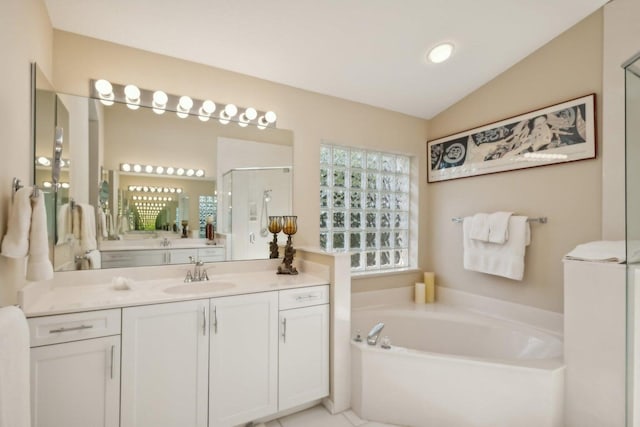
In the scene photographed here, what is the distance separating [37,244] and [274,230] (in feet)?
4.43

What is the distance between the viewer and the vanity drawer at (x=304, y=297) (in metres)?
1.85

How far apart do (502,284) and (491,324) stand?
1.15 ft

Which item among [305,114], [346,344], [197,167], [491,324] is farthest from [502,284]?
[197,167]

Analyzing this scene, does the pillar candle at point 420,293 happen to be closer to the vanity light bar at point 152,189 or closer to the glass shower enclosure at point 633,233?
the glass shower enclosure at point 633,233

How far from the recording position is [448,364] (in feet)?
5.92

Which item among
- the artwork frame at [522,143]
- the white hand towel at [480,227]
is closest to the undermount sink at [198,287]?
the white hand towel at [480,227]

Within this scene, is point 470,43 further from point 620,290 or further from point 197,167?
point 197,167

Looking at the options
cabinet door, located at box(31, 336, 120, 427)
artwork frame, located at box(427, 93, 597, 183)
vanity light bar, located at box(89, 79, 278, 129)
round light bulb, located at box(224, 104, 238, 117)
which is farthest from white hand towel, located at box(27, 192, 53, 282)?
artwork frame, located at box(427, 93, 597, 183)

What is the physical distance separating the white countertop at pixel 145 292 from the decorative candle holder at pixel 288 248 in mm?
56

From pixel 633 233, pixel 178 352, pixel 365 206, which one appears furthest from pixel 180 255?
pixel 633 233

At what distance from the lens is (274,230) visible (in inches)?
92.0

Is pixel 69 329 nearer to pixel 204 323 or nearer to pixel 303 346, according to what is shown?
pixel 204 323

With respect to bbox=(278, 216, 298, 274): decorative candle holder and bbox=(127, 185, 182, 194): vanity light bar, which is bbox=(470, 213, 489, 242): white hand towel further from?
bbox=(127, 185, 182, 194): vanity light bar

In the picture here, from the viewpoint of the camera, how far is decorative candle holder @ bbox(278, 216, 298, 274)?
2215mm
